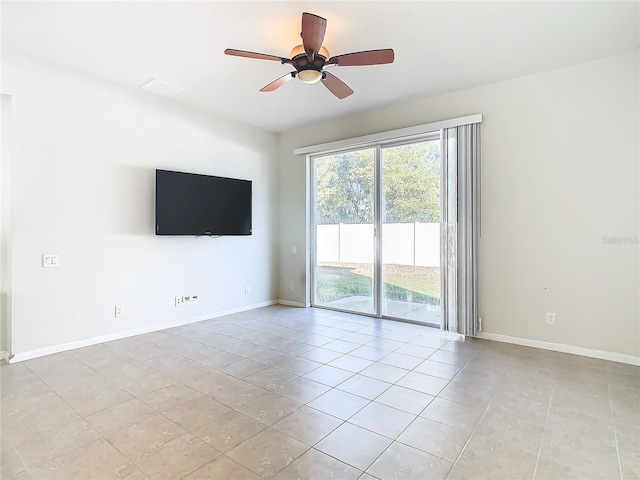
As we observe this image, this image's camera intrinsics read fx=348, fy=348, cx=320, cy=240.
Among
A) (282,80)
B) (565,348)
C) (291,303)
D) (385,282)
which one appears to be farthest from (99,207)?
(565,348)

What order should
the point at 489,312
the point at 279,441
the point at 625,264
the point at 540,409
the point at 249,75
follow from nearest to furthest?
the point at 279,441 < the point at 540,409 < the point at 625,264 < the point at 249,75 < the point at 489,312

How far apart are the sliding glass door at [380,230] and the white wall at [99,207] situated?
1468mm

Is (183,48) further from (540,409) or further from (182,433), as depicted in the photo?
(540,409)

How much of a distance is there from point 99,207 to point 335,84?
280cm

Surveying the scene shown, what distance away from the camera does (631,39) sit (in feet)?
9.56

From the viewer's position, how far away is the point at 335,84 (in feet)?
10.0

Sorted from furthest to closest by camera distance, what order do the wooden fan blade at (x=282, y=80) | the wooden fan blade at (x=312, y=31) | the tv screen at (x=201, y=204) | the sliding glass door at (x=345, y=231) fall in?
the sliding glass door at (x=345, y=231), the tv screen at (x=201, y=204), the wooden fan blade at (x=282, y=80), the wooden fan blade at (x=312, y=31)

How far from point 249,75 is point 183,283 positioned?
2.67m

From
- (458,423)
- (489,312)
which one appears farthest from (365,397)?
(489,312)

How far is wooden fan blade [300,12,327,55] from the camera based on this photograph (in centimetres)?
222

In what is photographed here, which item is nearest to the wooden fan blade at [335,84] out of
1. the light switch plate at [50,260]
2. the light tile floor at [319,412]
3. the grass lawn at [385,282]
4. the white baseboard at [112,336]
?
the grass lawn at [385,282]

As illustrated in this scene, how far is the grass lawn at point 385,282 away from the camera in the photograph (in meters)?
4.38

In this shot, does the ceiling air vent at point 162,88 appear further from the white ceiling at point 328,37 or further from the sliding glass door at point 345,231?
the sliding glass door at point 345,231

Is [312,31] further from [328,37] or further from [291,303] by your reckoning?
[291,303]
